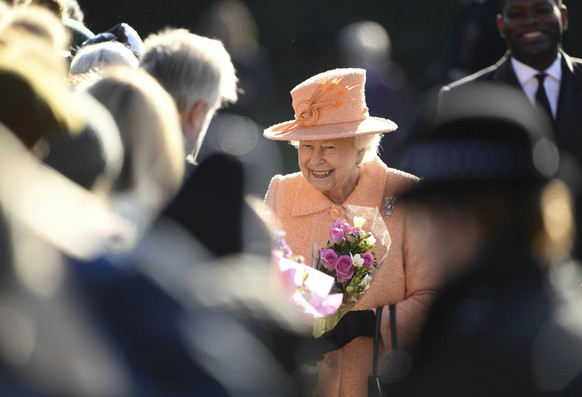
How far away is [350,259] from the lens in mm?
4797

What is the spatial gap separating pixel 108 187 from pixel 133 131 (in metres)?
0.55

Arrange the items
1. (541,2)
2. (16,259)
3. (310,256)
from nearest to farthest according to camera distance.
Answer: (16,259) < (310,256) < (541,2)

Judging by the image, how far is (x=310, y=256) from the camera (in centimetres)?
525

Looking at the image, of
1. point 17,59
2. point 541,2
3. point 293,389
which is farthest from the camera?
point 541,2

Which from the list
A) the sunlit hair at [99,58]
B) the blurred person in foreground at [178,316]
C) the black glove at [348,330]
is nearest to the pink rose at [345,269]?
the black glove at [348,330]

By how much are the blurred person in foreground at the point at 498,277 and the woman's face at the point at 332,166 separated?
238 cm

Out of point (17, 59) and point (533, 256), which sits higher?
point (17, 59)

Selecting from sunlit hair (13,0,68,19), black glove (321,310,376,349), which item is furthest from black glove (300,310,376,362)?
sunlit hair (13,0,68,19)

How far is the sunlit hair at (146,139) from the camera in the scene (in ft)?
11.2

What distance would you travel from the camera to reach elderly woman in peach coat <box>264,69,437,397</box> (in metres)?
5.29

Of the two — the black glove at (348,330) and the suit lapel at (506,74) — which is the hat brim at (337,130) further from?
the suit lapel at (506,74)

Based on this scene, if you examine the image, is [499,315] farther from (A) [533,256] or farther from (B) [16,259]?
(B) [16,259]

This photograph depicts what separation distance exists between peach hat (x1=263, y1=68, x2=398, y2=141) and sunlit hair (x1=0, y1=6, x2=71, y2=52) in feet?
3.51

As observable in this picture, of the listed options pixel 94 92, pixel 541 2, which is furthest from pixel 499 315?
pixel 541 2
